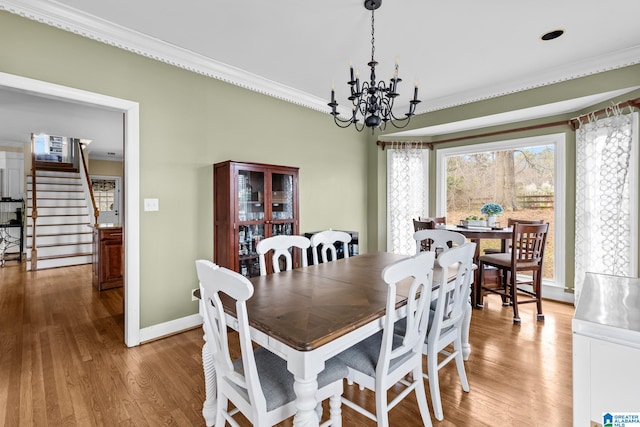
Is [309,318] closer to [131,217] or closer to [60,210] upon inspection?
[131,217]

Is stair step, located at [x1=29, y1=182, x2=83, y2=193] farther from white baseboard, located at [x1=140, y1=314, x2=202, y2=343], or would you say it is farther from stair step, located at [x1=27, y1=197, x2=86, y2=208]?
white baseboard, located at [x1=140, y1=314, x2=202, y2=343]

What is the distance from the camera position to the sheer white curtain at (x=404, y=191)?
464 centimetres

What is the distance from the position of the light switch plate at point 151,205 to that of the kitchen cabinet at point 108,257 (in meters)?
1.91

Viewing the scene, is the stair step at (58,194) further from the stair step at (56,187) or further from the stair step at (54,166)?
the stair step at (54,166)

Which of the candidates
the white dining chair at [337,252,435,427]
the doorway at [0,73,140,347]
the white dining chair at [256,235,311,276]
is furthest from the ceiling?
the white dining chair at [337,252,435,427]

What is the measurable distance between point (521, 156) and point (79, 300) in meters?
5.95

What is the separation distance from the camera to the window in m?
3.71

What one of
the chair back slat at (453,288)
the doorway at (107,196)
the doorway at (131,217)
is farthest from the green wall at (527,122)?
the doorway at (107,196)

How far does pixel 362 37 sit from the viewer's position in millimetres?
2512

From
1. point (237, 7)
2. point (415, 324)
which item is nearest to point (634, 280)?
point (415, 324)

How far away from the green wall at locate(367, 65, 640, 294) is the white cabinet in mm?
2983

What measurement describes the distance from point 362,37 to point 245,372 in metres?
2.56

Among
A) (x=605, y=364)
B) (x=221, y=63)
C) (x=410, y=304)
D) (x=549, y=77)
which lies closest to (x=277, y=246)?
(x=410, y=304)

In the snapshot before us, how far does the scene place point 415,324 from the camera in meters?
1.49
